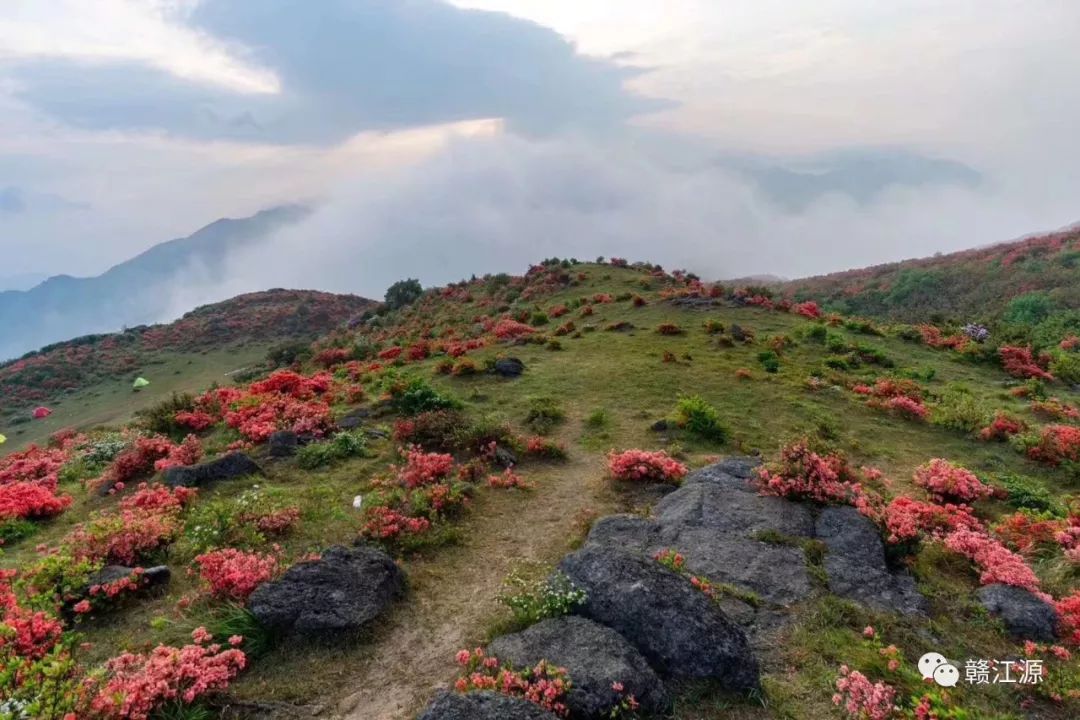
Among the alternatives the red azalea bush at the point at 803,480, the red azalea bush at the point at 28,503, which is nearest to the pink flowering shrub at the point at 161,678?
the red azalea bush at the point at 28,503


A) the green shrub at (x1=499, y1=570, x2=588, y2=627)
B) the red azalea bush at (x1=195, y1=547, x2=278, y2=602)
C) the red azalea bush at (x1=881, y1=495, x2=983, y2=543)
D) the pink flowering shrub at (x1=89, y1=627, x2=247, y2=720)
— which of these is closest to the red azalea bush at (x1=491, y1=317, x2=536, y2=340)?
the red azalea bush at (x1=881, y1=495, x2=983, y2=543)

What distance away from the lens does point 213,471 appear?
12.6 meters

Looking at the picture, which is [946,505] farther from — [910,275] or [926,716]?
[910,275]

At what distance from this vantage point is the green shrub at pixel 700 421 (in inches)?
582

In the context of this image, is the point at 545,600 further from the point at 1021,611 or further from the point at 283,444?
the point at 283,444

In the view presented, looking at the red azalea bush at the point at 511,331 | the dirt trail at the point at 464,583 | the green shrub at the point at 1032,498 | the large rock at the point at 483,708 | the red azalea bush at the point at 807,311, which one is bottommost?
the green shrub at the point at 1032,498

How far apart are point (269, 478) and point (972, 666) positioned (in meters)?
12.5

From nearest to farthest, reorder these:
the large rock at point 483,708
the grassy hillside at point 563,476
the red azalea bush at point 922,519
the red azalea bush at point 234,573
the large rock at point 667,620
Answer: the large rock at point 483,708 < the large rock at point 667,620 < the grassy hillside at point 563,476 < the red azalea bush at point 234,573 < the red azalea bush at point 922,519

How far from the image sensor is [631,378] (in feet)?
65.4

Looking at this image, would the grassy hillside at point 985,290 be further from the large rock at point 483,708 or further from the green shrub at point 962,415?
the large rock at point 483,708

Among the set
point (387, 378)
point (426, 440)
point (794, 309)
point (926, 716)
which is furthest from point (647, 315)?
point (926, 716)

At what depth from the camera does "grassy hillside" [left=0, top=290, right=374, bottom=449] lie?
151 ft

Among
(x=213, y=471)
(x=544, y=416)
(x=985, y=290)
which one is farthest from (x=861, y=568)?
(x=985, y=290)

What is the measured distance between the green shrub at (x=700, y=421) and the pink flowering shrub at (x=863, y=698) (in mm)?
8641
